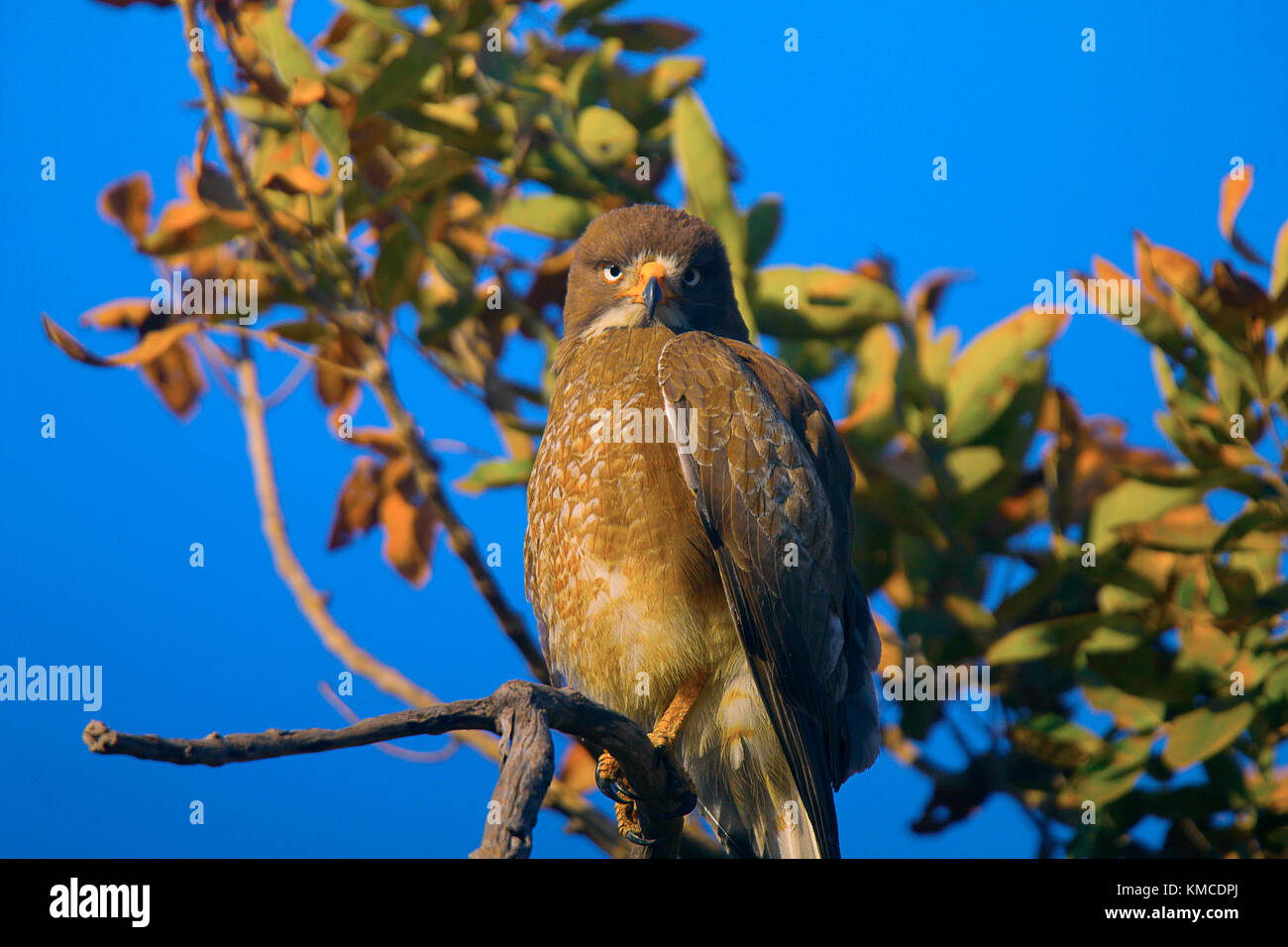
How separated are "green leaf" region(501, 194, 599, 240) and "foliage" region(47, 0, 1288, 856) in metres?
0.01

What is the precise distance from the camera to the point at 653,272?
3789 millimetres

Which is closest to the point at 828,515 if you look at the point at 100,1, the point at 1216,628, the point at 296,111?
the point at 1216,628

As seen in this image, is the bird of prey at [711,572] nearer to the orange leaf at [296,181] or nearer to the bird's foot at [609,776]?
the bird's foot at [609,776]

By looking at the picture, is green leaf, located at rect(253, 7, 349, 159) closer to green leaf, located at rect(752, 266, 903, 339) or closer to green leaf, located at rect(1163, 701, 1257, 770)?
green leaf, located at rect(752, 266, 903, 339)

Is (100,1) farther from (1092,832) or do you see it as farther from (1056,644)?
(1092,832)

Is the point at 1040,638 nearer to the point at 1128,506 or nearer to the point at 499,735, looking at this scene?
the point at 1128,506

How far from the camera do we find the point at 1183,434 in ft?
13.1

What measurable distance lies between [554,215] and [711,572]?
5.55ft

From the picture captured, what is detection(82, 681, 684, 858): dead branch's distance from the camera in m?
1.89

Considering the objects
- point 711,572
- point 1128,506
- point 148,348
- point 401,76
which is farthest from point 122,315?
point 1128,506

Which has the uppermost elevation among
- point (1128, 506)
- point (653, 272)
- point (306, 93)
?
point (306, 93)

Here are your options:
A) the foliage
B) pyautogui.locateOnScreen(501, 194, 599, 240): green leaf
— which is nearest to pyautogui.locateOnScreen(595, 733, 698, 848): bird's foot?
the foliage

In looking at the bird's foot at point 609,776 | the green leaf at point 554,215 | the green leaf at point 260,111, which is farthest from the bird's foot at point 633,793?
the green leaf at point 260,111

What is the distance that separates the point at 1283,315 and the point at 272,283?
357 cm
